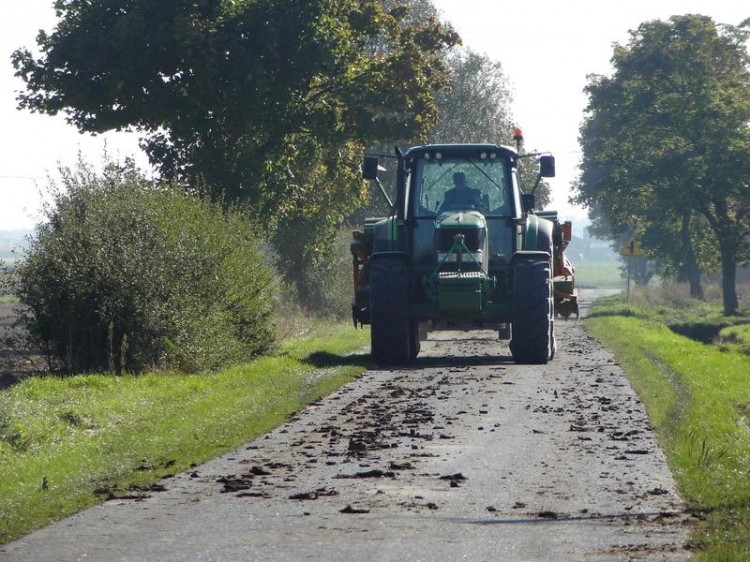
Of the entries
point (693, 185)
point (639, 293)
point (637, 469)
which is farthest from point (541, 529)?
point (639, 293)

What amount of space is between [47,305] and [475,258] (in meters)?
6.75

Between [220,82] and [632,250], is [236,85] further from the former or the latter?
[632,250]

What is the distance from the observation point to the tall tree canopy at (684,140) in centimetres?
4891

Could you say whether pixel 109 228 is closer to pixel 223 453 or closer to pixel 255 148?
pixel 223 453

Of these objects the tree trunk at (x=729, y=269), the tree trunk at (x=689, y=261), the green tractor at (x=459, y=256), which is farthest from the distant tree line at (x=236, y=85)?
the tree trunk at (x=689, y=261)

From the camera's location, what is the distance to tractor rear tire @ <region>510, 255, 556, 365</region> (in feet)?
70.4

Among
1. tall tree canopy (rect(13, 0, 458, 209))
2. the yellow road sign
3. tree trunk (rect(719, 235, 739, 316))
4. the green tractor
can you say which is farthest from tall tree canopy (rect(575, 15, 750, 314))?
the green tractor

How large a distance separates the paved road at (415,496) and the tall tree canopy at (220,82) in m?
14.9

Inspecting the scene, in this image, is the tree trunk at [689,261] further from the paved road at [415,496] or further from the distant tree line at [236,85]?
the paved road at [415,496]

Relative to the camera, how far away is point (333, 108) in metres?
32.0

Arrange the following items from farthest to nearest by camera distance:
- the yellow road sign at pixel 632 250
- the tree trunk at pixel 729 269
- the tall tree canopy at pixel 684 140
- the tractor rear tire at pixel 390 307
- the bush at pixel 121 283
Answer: the yellow road sign at pixel 632 250
the tree trunk at pixel 729 269
the tall tree canopy at pixel 684 140
the tractor rear tire at pixel 390 307
the bush at pixel 121 283

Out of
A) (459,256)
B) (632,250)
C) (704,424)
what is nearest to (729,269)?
(632,250)

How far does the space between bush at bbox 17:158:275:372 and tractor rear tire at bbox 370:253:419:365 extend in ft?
7.94

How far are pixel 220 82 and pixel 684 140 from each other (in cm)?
2509
